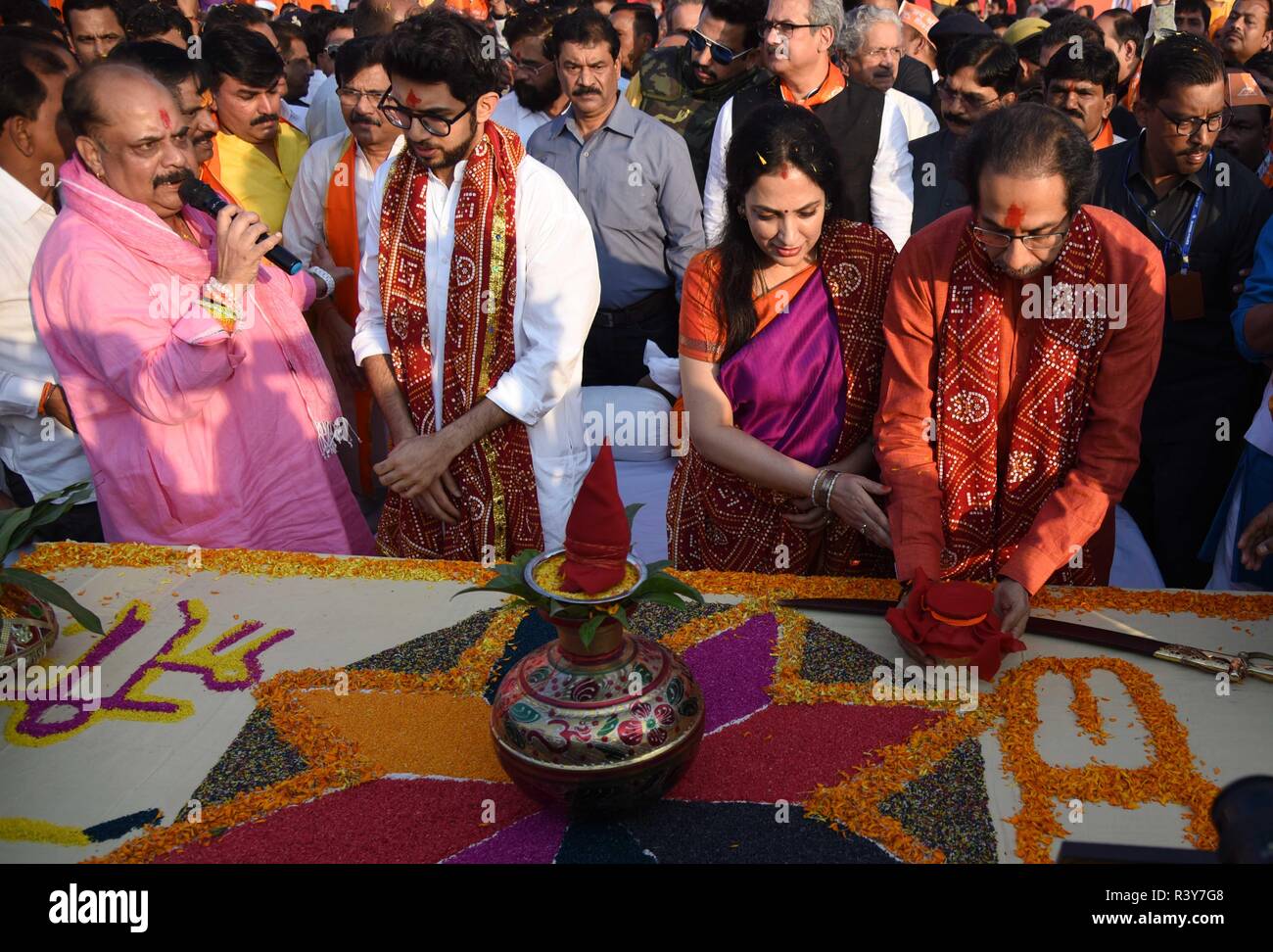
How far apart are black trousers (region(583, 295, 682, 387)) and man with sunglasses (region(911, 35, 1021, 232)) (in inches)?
43.1

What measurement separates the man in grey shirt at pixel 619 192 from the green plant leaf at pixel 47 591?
2.44 meters

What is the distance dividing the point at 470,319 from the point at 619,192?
1.75 m

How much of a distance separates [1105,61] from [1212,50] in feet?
1.74

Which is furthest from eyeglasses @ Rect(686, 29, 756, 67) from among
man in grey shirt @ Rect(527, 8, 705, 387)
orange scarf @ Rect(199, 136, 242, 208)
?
orange scarf @ Rect(199, 136, 242, 208)

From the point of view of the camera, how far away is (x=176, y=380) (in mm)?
2518

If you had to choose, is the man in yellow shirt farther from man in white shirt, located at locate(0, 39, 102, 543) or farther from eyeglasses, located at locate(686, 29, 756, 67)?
eyeglasses, located at locate(686, 29, 756, 67)

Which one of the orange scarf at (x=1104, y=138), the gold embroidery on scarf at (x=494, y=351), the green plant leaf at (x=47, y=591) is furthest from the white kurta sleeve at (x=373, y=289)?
the orange scarf at (x=1104, y=138)

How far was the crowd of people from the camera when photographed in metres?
2.18

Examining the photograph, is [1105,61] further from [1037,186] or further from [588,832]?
[588,832]

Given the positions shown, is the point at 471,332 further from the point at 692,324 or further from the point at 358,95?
the point at 358,95

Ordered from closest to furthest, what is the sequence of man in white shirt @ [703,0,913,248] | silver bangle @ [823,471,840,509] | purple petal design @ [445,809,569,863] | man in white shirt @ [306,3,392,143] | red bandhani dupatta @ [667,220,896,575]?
1. purple petal design @ [445,809,569,863]
2. silver bangle @ [823,471,840,509]
3. red bandhani dupatta @ [667,220,896,575]
4. man in white shirt @ [703,0,913,248]
5. man in white shirt @ [306,3,392,143]

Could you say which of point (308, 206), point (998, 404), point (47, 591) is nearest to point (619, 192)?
point (308, 206)
